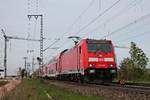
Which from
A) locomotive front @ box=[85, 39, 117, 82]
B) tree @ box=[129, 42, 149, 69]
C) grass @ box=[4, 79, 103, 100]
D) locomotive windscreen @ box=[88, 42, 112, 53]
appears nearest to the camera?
grass @ box=[4, 79, 103, 100]

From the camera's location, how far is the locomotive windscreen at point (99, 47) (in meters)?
28.6

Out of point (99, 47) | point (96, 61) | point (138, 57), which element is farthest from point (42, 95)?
point (138, 57)

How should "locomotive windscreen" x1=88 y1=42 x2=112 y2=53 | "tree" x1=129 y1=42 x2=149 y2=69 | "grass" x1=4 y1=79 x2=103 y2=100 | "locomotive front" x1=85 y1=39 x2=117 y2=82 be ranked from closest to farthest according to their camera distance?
"grass" x1=4 y1=79 x2=103 y2=100, "locomotive front" x1=85 y1=39 x2=117 y2=82, "locomotive windscreen" x1=88 y1=42 x2=112 y2=53, "tree" x1=129 y1=42 x2=149 y2=69

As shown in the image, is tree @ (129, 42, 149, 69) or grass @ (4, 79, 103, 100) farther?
tree @ (129, 42, 149, 69)

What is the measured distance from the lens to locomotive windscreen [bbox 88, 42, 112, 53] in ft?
94.0

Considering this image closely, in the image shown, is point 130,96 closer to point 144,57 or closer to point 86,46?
point 86,46

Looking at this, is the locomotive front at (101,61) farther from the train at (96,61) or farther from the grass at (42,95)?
the grass at (42,95)

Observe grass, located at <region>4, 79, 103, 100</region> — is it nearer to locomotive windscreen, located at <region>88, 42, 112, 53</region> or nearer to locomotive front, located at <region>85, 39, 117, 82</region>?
locomotive front, located at <region>85, 39, 117, 82</region>

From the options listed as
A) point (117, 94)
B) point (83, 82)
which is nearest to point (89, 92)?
point (117, 94)

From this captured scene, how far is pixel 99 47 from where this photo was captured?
28781mm

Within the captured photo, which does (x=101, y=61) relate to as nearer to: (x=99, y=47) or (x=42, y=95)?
(x=99, y=47)

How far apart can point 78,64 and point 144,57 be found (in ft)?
154

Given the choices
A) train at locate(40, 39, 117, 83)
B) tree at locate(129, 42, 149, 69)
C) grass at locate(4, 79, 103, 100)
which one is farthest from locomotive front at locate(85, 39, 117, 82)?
tree at locate(129, 42, 149, 69)

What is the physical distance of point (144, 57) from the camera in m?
75.2
